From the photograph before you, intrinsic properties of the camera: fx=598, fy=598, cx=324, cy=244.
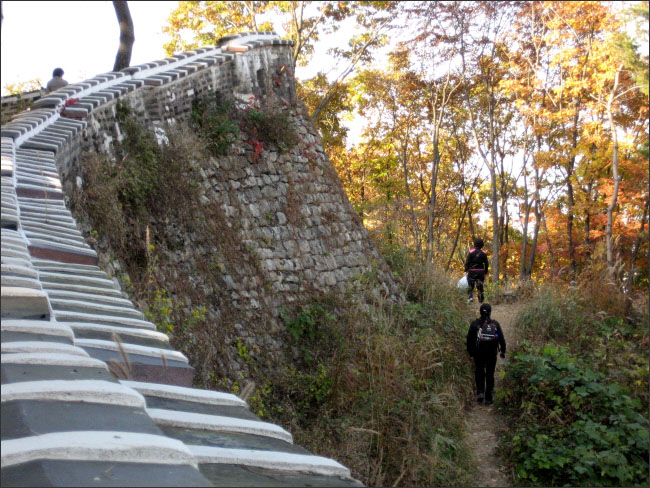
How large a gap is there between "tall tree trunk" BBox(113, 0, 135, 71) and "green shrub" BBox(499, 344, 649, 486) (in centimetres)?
814

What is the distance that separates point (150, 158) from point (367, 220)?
9.91 m

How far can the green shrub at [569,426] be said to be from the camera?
5.48 metres

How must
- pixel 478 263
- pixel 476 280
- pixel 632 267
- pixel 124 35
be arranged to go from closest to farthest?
pixel 632 267
pixel 478 263
pixel 476 280
pixel 124 35

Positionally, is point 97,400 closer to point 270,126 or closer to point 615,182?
point 270,126

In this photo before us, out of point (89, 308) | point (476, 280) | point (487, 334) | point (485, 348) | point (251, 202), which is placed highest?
point (251, 202)

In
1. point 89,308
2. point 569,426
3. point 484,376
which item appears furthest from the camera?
point 484,376

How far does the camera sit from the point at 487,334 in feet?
23.5

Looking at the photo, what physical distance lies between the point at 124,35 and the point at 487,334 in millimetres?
8104

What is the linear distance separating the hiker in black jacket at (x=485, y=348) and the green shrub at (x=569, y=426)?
22 centimetres

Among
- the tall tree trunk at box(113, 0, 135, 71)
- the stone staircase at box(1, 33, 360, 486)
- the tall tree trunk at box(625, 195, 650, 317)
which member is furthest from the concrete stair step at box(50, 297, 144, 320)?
the tall tree trunk at box(113, 0, 135, 71)

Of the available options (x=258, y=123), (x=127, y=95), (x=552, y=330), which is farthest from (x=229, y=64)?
(x=552, y=330)

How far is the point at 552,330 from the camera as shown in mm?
8930

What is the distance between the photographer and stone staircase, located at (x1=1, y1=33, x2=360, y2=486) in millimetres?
1135

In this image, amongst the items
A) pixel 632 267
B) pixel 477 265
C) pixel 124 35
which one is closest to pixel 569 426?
pixel 477 265
